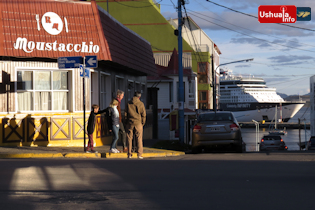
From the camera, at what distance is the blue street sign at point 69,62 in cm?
1327

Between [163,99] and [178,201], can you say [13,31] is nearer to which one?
[178,201]

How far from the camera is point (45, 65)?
49.8 feet

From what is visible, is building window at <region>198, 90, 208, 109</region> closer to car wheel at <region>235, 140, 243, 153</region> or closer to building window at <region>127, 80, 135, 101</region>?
building window at <region>127, 80, 135, 101</region>

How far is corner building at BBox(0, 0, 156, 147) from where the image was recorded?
1431 centimetres

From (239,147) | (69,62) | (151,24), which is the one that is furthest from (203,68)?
(69,62)

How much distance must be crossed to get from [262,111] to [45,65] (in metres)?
89.2

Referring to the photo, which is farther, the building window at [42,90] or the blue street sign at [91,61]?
the building window at [42,90]

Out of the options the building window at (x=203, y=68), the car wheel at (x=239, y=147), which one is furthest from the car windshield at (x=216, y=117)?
the building window at (x=203, y=68)

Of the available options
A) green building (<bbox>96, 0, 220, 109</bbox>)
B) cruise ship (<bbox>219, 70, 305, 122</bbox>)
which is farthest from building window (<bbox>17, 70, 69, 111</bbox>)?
cruise ship (<bbox>219, 70, 305, 122</bbox>)

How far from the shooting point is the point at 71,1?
50.4 feet

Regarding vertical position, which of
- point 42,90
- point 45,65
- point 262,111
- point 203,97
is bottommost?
point 262,111

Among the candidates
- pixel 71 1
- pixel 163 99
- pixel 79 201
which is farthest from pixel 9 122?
pixel 163 99

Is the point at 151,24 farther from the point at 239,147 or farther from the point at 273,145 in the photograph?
the point at 239,147

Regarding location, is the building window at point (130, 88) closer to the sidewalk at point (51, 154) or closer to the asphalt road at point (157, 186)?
the sidewalk at point (51, 154)
